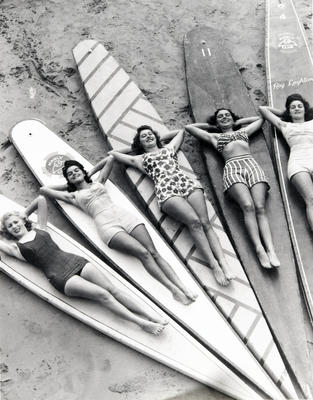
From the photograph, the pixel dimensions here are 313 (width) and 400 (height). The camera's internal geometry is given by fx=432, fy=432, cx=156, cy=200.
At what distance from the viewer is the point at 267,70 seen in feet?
14.2

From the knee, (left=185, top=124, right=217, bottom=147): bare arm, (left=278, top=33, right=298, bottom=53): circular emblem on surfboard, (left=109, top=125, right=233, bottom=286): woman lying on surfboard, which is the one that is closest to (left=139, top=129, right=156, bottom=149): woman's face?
(left=109, top=125, right=233, bottom=286): woman lying on surfboard

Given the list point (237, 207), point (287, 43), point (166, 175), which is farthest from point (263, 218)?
point (287, 43)

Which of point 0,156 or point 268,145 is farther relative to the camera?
point 0,156

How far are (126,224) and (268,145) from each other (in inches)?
59.2

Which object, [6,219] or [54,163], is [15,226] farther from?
[54,163]

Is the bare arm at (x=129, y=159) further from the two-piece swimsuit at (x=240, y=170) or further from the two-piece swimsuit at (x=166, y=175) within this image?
the two-piece swimsuit at (x=240, y=170)

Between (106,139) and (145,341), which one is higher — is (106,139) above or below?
above

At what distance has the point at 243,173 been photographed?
3320mm

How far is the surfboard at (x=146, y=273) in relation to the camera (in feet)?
8.71

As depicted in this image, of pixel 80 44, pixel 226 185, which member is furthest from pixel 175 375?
pixel 80 44

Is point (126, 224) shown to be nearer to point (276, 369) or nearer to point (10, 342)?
point (10, 342)

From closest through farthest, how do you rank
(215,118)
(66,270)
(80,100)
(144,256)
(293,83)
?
(66,270)
(144,256)
(215,118)
(293,83)
(80,100)

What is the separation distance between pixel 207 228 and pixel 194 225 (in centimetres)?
11

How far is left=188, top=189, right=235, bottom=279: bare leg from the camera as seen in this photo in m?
2.98
